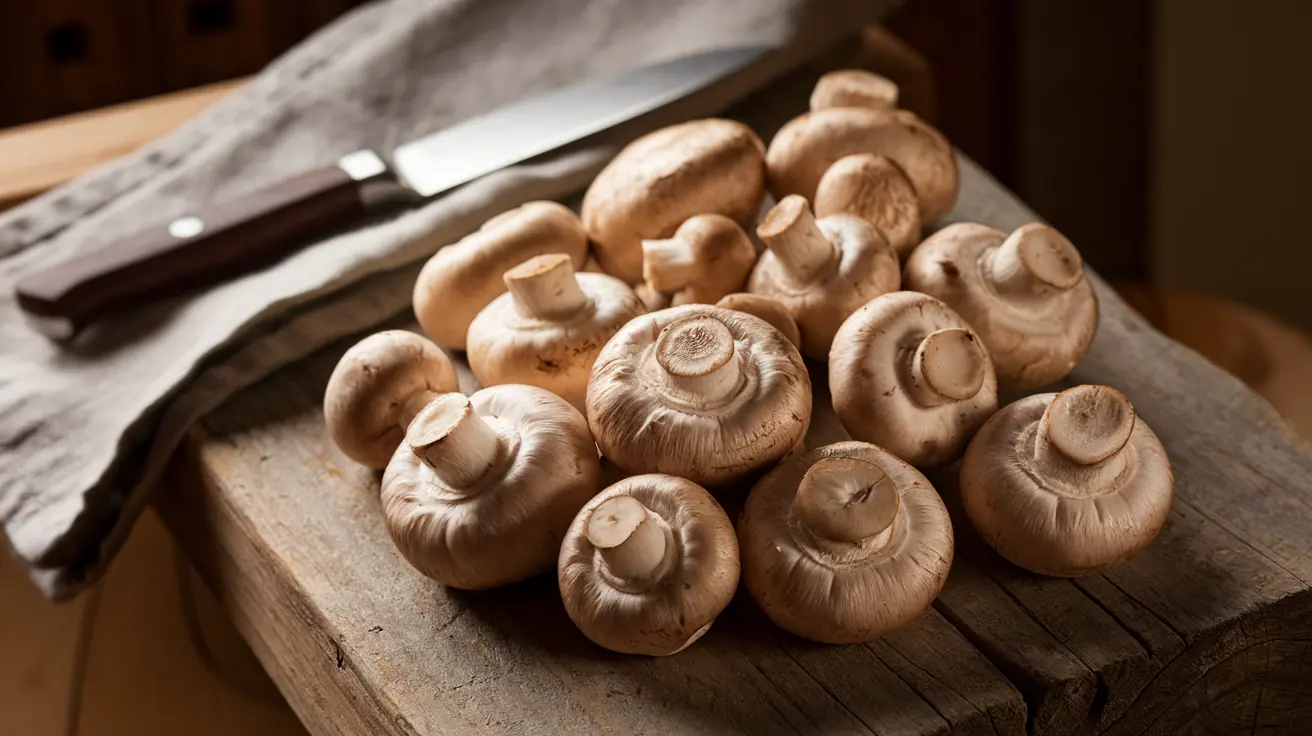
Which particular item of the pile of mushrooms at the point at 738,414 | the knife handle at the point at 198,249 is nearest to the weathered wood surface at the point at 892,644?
the pile of mushrooms at the point at 738,414

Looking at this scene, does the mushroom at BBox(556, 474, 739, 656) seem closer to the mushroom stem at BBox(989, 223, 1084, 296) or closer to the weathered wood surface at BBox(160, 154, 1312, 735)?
the weathered wood surface at BBox(160, 154, 1312, 735)

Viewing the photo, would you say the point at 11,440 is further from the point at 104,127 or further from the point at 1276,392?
the point at 1276,392

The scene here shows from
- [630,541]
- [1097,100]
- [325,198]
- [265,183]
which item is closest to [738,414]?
[630,541]

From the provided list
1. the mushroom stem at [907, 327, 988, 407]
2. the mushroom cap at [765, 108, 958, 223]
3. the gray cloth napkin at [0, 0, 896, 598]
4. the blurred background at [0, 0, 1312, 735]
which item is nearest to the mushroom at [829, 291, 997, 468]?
the mushroom stem at [907, 327, 988, 407]

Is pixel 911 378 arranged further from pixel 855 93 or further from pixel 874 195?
pixel 855 93

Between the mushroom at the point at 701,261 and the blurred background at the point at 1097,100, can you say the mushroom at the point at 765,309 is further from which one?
the blurred background at the point at 1097,100

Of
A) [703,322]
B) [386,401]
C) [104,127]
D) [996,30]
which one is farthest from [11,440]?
[996,30]
